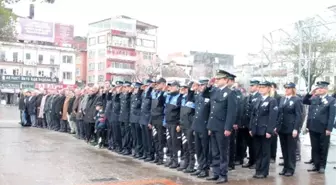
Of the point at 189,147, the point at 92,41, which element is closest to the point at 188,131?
the point at 189,147

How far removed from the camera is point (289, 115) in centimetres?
881

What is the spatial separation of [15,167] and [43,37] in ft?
194

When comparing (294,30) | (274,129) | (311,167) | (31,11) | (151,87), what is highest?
(31,11)

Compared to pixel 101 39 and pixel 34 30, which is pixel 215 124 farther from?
pixel 101 39

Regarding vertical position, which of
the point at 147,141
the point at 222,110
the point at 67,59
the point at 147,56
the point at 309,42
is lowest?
the point at 147,141

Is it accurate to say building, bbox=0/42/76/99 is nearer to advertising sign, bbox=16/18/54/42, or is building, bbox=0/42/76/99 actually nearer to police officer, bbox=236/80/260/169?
advertising sign, bbox=16/18/54/42

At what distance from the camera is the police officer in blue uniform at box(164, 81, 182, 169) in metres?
9.09

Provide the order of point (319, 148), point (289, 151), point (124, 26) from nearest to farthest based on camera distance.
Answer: point (289, 151)
point (319, 148)
point (124, 26)

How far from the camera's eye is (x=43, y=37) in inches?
2566

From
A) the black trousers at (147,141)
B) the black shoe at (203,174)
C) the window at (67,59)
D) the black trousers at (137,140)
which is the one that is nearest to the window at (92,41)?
the window at (67,59)

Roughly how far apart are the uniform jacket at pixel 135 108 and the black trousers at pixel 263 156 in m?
3.08

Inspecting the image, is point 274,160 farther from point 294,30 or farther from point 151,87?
point 294,30

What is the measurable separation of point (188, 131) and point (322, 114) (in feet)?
8.98

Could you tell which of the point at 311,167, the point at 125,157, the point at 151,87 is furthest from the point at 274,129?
the point at 125,157
